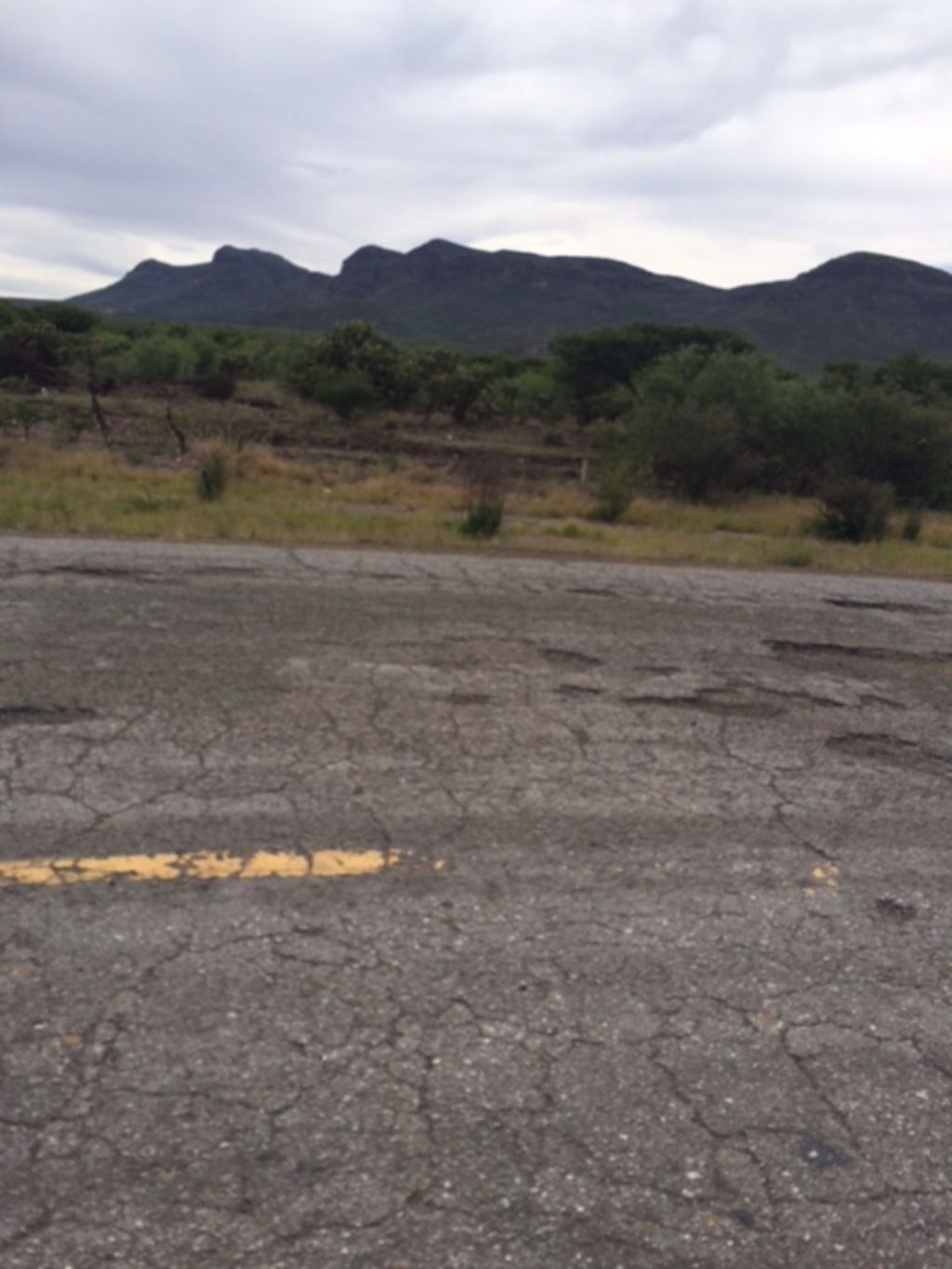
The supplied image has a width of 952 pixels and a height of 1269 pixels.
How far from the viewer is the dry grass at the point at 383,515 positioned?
14.0 metres

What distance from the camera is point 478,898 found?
4375mm

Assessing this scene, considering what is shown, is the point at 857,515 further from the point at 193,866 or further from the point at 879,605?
the point at 193,866

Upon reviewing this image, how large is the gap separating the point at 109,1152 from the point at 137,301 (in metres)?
188

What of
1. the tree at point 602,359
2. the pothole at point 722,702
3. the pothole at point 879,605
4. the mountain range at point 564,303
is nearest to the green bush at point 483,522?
the pothole at point 879,605

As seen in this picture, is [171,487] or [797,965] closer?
[797,965]

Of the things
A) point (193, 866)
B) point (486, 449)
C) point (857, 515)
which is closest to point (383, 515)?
point (857, 515)

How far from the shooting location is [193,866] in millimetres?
4465

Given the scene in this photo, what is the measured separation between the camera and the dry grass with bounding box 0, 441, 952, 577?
14.0 m

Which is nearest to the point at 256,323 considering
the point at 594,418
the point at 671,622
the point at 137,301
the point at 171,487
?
the point at 137,301

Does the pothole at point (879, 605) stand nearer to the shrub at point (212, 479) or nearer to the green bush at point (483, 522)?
the green bush at point (483, 522)

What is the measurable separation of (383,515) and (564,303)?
11134 cm

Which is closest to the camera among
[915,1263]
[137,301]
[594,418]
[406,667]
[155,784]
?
[915,1263]

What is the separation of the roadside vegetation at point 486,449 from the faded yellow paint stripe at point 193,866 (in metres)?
8.86

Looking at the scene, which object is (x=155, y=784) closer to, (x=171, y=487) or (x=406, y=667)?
(x=406, y=667)
